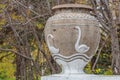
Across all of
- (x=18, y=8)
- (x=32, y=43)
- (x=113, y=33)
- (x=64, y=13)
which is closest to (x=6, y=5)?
(x=18, y=8)

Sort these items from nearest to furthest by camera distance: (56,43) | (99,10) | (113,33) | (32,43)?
1. (56,43)
2. (113,33)
3. (99,10)
4. (32,43)

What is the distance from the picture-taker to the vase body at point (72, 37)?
12.2ft

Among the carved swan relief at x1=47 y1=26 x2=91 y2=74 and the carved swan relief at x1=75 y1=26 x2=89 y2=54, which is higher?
the carved swan relief at x1=75 y1=26 x2=89 y2=54

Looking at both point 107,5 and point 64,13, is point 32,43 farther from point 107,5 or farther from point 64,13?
point 64,13

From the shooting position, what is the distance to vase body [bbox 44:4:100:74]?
147 inches

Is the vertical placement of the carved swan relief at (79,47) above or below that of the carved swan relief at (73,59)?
above

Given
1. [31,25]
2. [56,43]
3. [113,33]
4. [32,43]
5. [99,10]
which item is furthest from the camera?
[32,43]

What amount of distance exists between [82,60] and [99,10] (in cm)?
256

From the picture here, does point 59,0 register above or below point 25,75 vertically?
above

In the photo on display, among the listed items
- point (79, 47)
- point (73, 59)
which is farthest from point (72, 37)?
point (73, 59)

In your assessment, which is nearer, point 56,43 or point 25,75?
point 56,43

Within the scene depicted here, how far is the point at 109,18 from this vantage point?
592cm

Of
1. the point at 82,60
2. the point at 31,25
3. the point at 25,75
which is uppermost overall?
the point at 31,25

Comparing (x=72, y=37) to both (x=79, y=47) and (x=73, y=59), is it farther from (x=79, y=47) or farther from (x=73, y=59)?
(x=73, y=59)
